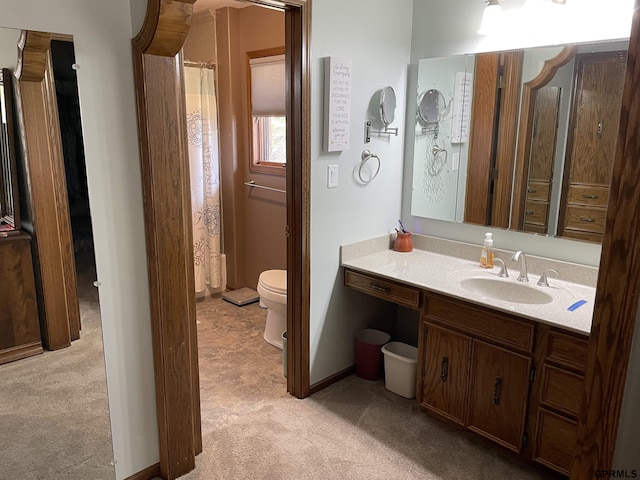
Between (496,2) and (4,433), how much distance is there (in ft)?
8.96

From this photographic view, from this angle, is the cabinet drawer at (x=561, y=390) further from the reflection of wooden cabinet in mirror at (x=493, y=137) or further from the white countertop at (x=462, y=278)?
the reflection of wooden cabinet in mirror at (x=493, y=137)

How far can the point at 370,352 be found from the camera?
2850 millimetres

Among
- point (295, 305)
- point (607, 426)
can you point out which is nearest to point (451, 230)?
point (295, 305)

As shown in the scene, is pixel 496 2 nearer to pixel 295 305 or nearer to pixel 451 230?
pixel 451 230

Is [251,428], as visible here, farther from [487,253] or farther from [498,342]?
[487,253]

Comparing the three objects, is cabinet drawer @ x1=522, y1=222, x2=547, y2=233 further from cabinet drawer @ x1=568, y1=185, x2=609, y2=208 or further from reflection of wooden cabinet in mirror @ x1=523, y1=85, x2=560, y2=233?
cabinet drawer @ x1=568, y1=185, x2=609, y2=208

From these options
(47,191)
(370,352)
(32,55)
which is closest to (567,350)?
(370,352)

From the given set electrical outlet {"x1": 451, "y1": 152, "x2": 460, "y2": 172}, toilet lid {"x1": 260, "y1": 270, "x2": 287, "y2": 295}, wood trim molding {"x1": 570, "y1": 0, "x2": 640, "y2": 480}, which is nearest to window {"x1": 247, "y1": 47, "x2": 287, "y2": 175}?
toilet lid {"x1": 260, "y1": 270, "x2": 287, "y2": 295}

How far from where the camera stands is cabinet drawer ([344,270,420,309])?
242 centimetres

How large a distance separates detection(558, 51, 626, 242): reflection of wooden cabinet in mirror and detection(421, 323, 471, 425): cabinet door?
0.76m

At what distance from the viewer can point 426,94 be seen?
9.11 ft

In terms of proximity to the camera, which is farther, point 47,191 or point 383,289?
point 383,289
